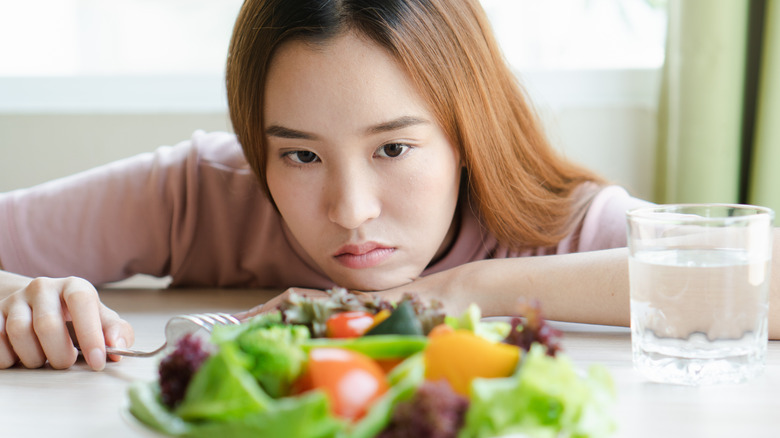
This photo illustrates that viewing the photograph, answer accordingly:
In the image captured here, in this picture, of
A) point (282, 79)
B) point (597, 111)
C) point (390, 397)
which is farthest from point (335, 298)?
point (597, 111)

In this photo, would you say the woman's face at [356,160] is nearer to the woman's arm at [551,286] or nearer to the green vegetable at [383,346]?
the woman's arm at [551,286]

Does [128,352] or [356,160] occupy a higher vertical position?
[356,160]

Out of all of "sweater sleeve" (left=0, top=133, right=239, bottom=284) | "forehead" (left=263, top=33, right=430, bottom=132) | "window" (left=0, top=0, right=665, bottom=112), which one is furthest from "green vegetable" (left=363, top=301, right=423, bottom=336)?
"window" (left=0, top=0, right=665, bottom=112)

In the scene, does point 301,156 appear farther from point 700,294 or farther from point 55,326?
point 700,294

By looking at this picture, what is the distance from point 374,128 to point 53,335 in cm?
45

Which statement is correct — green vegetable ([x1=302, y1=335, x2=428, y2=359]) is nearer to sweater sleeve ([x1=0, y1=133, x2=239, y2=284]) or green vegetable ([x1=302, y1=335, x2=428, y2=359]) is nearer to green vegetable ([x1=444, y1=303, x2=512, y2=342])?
green vegetable ([x1=444, y1=303, x2=512, y2=342])

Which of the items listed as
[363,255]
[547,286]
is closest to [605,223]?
[547,286]

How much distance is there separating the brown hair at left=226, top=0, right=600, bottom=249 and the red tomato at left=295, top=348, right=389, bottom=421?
635 millimetres

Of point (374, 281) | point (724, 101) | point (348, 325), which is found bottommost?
point (374, 281)

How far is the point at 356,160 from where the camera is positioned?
3.20ft

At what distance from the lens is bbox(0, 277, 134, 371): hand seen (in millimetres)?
767

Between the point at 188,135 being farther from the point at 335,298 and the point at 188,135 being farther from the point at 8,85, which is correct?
the point at 335,298

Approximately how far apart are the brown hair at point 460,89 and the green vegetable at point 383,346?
0.60 metres

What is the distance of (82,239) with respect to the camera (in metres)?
1.36
